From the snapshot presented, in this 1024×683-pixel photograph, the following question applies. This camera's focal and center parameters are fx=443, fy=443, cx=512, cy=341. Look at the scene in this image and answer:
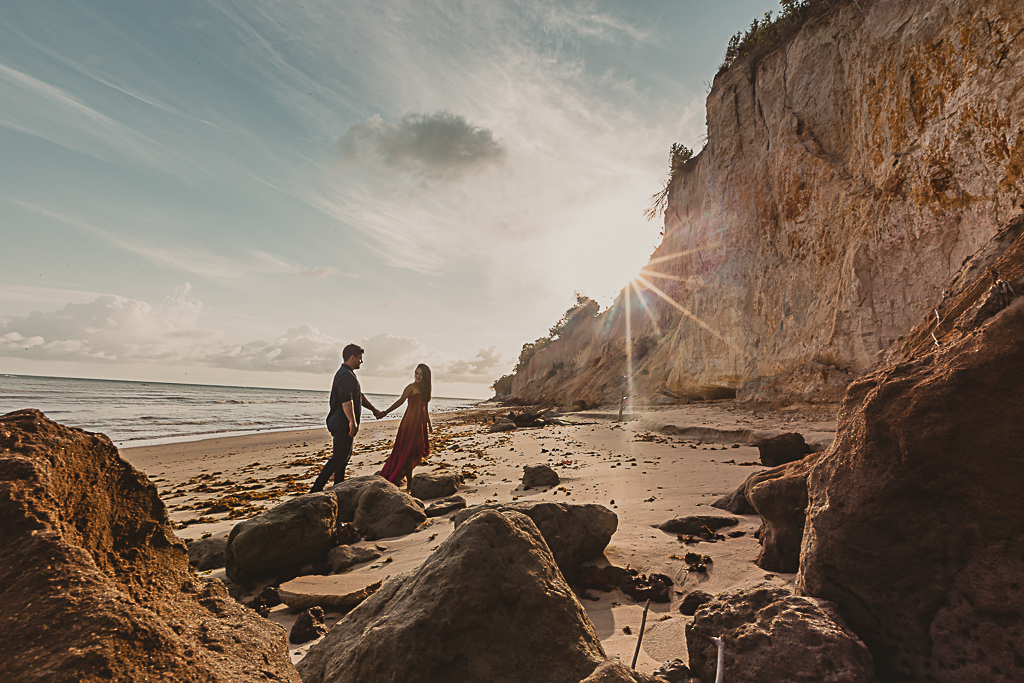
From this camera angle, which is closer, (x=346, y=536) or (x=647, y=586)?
(x=647, y=586)

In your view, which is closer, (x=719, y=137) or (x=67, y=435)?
(x=67, y=435)

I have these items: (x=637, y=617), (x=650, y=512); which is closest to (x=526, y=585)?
(x=637, y=617)

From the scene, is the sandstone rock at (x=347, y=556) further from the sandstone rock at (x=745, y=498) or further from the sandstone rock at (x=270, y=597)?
the sandstone rock at (x=745, y=498)

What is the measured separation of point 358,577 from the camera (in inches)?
142

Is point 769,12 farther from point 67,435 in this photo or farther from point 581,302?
point 581,302

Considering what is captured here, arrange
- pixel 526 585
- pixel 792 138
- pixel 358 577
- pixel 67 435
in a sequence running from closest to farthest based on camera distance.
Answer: pixel 67 435 → pixel 526 585 → pixel 358 577 → pixel 792 138

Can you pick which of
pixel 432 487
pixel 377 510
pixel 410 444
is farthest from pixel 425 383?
pixel 377 510

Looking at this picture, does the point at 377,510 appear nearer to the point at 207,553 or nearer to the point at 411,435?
the point at 207,553

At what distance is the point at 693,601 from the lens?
282cm

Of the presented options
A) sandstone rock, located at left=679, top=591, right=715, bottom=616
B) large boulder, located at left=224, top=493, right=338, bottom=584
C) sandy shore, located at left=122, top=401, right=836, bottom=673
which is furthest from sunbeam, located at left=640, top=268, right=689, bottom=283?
large boulder, located at left=224, top=493, right=338, bottom=584

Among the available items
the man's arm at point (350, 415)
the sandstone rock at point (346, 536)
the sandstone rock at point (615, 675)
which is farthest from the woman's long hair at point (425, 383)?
the sandstone rock at point (615, 675)

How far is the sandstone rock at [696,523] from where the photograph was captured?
13.5 feet

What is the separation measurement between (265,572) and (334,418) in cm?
316

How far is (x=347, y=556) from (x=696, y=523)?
10.7 ft
